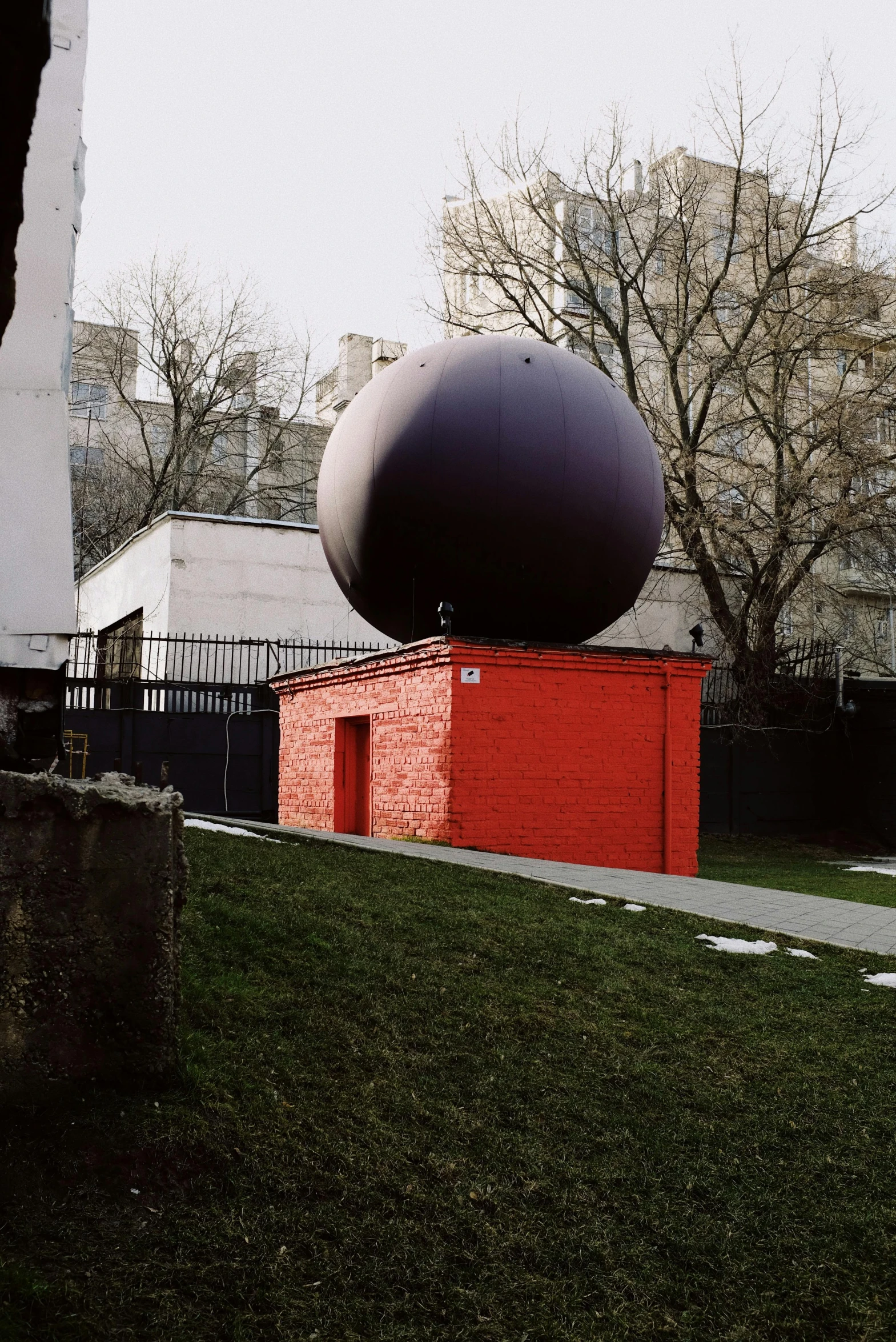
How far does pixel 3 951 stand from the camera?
3.09 m

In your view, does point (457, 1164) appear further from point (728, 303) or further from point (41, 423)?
point (728, 303)

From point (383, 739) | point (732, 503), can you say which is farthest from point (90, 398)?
point (383, 739)

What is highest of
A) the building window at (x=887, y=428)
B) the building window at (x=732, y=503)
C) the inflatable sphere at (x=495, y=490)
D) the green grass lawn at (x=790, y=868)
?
the building window at (x=887, y=428)

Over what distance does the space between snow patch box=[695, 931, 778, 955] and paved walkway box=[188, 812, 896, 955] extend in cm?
36

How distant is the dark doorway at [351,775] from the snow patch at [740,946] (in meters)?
6.92

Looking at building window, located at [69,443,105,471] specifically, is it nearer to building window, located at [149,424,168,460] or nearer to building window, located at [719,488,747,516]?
building window, located at [149,424,168,460]

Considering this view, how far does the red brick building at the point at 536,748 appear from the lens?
35.5ft

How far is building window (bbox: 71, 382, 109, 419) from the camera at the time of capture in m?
39.2

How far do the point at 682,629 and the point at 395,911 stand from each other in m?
21.4

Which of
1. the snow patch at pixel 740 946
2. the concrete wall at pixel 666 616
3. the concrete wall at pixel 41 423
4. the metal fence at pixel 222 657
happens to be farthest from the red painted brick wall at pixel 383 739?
the concrete wall at pixel 666 616

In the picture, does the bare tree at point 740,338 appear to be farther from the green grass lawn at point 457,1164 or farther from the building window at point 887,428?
the green grass lawn at point 457,1164

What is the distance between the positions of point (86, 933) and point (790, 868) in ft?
45.2

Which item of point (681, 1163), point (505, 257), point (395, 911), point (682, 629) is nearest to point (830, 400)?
point (682, 629)

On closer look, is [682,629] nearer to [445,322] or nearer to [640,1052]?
[445,322]
